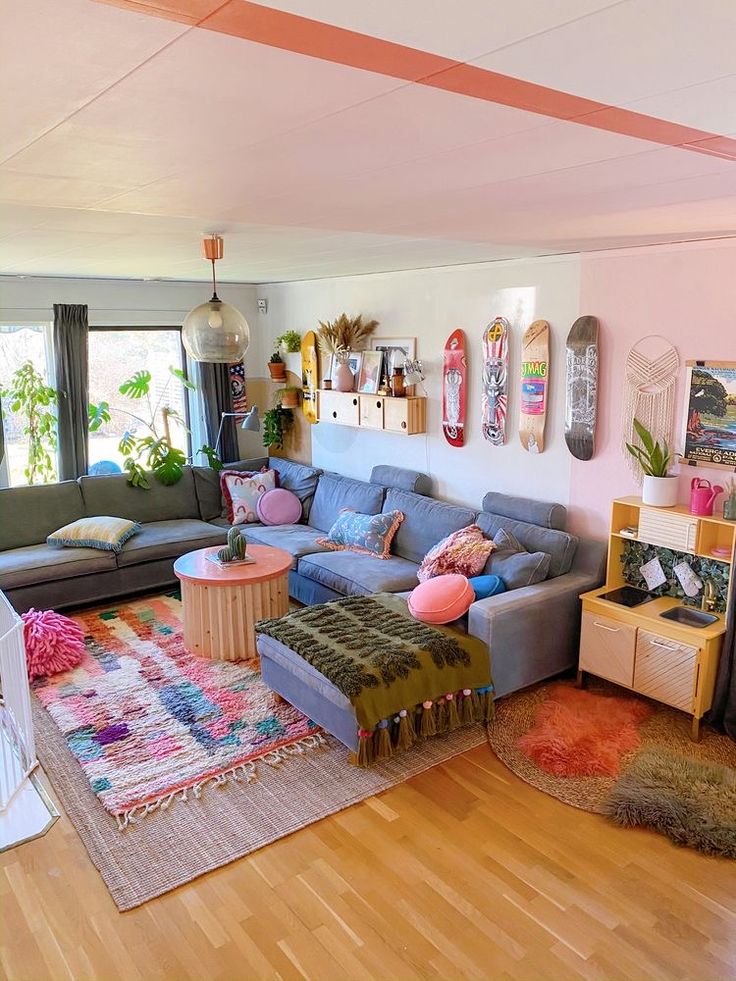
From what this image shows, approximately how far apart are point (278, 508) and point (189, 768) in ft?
9.69

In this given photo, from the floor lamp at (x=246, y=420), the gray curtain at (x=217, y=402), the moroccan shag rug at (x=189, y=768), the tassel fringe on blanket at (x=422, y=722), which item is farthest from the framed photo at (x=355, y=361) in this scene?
the tassel fringe on blanket at (x=422, y=722)

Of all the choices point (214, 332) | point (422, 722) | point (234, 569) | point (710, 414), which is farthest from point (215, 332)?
point (710, 414)

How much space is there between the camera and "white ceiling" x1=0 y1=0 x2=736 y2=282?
3.30 feet

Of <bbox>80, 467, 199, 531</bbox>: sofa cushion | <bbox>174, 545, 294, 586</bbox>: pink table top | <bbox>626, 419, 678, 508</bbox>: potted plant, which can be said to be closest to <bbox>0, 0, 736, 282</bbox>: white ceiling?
<bbox>626, 419, 678, 508</bbox>: potted plant

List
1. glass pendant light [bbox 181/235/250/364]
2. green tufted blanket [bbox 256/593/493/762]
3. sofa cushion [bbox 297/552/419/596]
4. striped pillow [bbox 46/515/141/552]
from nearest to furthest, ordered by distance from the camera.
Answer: green tufted blanket [bbox 256/593/493/762] → glass pendant light [bbox 181/235/250/364] → sofa cushion [bbox 297/552/419/596] → striped pillow [bbox 46/515/141/552]

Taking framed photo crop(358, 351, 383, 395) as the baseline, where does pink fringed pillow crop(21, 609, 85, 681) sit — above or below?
below

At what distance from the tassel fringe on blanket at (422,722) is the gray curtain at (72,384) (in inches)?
158

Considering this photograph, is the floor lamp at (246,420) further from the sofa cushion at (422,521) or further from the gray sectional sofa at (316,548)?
the sofa cushion at (422,521)

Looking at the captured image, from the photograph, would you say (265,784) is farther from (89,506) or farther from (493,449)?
(89,506)

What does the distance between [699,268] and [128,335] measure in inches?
190

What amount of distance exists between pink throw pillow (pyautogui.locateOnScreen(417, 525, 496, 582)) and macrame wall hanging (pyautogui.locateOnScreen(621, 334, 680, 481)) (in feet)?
3.13

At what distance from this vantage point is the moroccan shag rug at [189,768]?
9.68 feet

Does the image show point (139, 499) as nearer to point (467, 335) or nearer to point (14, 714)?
point (14, 714)

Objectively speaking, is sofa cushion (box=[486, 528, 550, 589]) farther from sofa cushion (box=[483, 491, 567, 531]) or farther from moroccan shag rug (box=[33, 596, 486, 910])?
moroccan shag rug (box=[33, 596, 486, 910])
